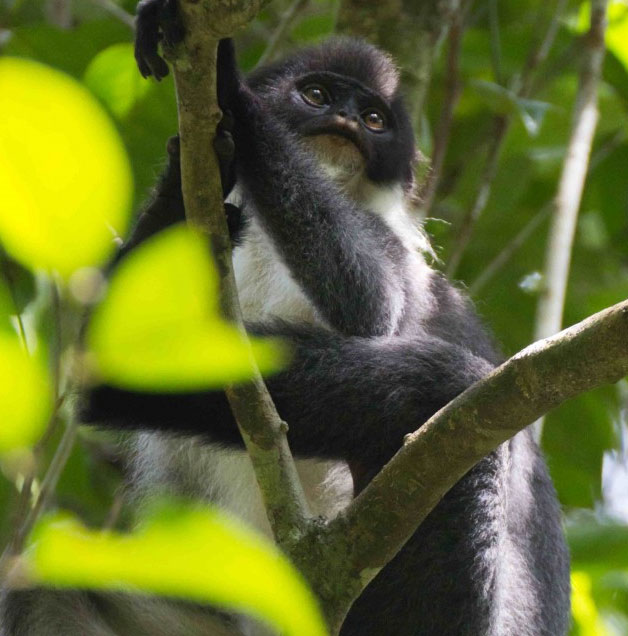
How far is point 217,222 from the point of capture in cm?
267

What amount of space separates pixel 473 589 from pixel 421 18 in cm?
321

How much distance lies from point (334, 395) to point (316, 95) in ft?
5.90

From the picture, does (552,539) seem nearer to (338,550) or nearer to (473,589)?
(473,589)

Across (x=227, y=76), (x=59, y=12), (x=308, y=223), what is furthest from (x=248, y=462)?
(x=59, y=12)

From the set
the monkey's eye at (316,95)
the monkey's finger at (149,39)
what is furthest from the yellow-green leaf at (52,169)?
the monkey's eye at (316,95)

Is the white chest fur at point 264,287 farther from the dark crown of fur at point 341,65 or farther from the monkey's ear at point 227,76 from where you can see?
the dark crown of fur at point 341,65

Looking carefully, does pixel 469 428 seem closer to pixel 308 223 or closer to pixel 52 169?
pixel 308 223

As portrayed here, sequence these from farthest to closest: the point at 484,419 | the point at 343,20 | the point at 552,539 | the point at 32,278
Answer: the point at 343,20 → the point at 32,278 → the point at 552,539 → the point at 484,419

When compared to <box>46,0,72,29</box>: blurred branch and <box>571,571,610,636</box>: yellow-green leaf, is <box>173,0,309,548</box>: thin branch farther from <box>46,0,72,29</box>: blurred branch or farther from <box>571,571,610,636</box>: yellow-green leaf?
<box>46,0,72,29</box>: blurred branch

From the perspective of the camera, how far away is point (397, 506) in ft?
7.92

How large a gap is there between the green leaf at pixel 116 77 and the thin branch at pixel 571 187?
7.03ft

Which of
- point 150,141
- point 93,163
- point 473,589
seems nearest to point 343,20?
point 150,141

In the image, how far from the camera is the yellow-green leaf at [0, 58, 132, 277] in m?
0.92

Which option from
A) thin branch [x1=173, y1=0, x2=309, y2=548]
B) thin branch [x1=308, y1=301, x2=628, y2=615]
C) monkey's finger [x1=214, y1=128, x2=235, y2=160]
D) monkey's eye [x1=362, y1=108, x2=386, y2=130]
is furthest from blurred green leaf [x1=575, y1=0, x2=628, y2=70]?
thin branch [x1=308, y1=301, x2=628, y2=615]
